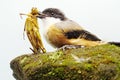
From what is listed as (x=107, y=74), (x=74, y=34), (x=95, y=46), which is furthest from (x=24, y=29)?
(x=107, y=74)

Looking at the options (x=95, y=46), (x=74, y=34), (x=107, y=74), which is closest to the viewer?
(x=107, y=74)

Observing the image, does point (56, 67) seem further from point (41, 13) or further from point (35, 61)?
point (41, 13)

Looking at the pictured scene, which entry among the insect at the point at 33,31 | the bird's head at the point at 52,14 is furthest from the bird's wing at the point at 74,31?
the insect at the point at 33,31

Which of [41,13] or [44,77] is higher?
[41,13]

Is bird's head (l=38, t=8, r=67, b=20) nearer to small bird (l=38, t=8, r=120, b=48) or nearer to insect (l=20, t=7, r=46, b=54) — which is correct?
small bird (l=38, t=8, r=120, b=48)

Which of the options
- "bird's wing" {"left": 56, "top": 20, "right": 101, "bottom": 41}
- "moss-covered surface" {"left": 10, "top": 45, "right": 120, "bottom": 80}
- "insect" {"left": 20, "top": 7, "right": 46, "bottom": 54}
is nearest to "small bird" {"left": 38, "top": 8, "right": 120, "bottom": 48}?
"bird's wing" {"left": 56, "top": 20, "right": 101, "bottom": 41}

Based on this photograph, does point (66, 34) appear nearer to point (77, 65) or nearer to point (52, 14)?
point (52, 14)

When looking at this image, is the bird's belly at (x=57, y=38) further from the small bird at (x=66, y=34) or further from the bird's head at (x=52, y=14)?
the bird's head at (x=52, y=14)
